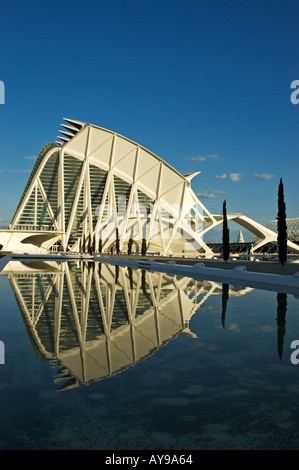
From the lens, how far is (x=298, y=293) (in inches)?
579

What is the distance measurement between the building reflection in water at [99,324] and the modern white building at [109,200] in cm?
5494

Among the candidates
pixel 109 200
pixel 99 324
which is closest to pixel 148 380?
pixel 99 324

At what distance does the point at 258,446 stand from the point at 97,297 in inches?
392

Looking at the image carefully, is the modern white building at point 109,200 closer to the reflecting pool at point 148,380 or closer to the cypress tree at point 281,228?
the cypress tree at point 281,228

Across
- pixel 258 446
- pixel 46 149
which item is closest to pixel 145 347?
pixel 258 446

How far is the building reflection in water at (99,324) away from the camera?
566 cm

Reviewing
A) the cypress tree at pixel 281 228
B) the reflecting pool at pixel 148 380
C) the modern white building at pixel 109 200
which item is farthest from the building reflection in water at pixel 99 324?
the modern white building at pixel 109 200

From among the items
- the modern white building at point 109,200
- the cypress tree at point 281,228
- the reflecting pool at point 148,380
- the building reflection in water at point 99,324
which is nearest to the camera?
the reflecting pool at point 148,380

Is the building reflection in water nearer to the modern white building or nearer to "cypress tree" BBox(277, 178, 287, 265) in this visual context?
"cypress tree" BBox(277, 178, 287, 265)

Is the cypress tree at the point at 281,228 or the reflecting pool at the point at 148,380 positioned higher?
the cypress tree at the point at 281,228

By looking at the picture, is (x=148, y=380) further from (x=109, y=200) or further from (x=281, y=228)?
(x=109, y=200)

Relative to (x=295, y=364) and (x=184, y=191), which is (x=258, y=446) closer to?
(x=295, y=364)

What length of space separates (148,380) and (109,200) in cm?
6809

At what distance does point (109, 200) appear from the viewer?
237ft
